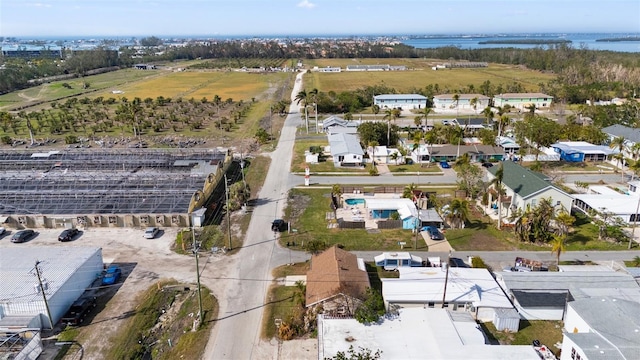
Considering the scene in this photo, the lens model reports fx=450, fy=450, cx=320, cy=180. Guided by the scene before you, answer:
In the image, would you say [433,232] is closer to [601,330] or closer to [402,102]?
[601,330]

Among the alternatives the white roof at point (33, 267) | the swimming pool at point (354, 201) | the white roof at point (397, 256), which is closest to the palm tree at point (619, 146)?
the swimming pool at point (354, 201)

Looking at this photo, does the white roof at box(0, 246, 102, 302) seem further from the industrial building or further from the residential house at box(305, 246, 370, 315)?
the residential house at box(305, 246, 370, 315)

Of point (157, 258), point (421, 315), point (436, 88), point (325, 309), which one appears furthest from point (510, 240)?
point (436, 88)

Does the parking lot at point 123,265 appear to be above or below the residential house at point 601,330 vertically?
below

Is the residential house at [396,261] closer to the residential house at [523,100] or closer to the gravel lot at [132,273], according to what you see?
the gravel lot at [132,273]

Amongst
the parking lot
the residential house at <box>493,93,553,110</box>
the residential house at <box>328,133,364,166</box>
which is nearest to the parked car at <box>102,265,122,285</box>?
the parking lot

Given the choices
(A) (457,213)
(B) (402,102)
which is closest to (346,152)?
(A) (457,213)

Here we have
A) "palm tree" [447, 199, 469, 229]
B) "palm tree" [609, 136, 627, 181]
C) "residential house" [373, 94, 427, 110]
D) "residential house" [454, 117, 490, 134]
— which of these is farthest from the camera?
"residential house" [373, 94, 427, 110]
